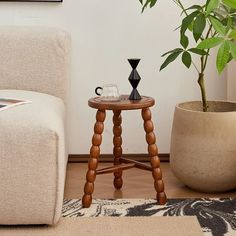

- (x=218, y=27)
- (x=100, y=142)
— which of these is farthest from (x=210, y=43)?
(x=100, y=142)

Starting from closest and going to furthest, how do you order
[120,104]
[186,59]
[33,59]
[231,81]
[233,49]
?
1. [233,49]
2. [120,104]
3. [186,59]
4. [33,59]
5. [231,81]

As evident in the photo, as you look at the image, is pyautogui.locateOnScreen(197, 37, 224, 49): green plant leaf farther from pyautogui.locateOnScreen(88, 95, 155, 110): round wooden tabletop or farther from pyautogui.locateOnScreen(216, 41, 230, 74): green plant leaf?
pyautogui.locateOnScreen(88, 95, 155, 110): round wooden tabletop

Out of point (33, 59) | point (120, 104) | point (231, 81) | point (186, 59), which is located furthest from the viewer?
point (231, 81)

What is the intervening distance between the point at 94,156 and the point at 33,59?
0.66 metres


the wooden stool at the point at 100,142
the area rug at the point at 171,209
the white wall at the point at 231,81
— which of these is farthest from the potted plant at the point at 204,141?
the white wall at the point at 231,81

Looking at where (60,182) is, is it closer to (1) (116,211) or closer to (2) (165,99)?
(1) (116,211)

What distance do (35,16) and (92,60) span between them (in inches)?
15.1

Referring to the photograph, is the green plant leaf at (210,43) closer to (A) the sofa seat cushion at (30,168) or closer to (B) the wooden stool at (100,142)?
(B) the wooden stool at (100,142)

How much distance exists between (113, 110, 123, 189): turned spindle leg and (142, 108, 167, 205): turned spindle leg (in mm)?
218

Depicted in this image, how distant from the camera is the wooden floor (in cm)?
239

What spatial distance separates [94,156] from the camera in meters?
2.18

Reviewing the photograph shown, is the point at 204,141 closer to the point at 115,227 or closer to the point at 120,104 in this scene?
the point at 120,104

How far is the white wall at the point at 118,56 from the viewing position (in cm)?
282

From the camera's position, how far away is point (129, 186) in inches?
99.4
